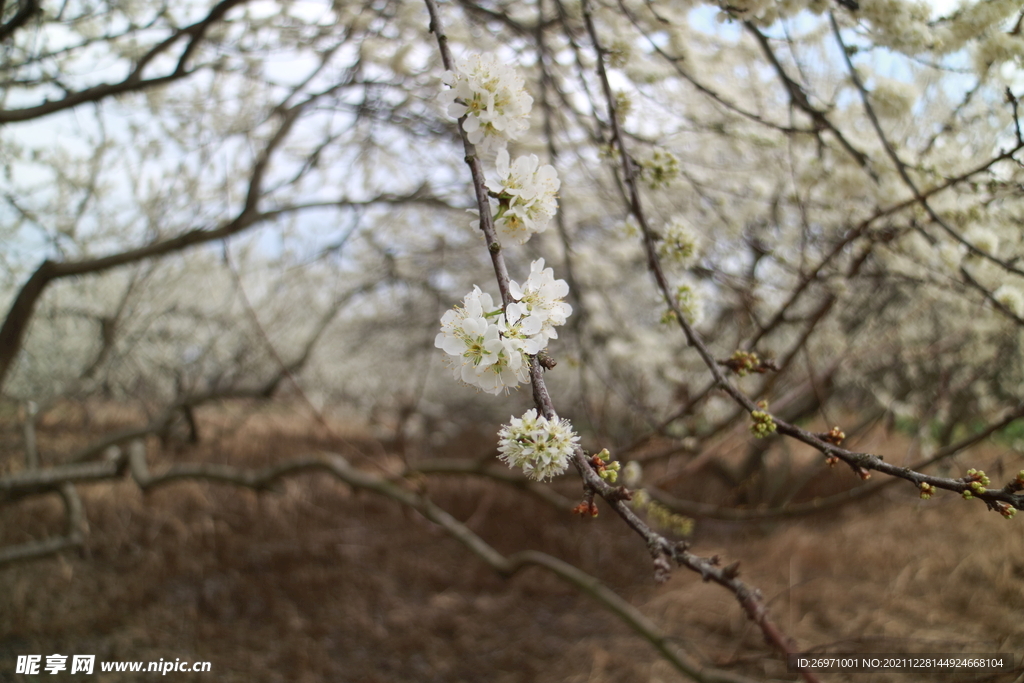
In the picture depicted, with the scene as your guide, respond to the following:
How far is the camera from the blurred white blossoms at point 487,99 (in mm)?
1028

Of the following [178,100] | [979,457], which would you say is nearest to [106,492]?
[178,100]

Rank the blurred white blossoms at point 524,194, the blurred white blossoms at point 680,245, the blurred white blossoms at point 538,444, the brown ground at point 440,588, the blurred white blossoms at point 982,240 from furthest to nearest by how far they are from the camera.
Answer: the brown ground at point 440,588
the blurred white blossoms at point 982,240
the blurred white blossoms at point 680,245
the blurred white blossoms at point 524,194
the blurred white blossoms at point 538,444

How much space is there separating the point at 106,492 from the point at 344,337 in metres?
3.63

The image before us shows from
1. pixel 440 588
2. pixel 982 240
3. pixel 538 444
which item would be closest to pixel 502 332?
pixel 538 444

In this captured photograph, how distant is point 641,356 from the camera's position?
4305 millimetres

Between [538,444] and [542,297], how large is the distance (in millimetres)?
240

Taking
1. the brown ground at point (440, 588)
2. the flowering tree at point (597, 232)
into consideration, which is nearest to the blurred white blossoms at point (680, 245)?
the flowering tree at point (597, 232)

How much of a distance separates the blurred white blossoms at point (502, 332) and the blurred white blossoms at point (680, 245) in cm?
62

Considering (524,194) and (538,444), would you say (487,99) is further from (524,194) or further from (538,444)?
(538,444)

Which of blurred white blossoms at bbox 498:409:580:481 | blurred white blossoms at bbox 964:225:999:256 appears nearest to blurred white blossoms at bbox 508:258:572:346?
blurred white blossoms at bbox 498:409:580:481

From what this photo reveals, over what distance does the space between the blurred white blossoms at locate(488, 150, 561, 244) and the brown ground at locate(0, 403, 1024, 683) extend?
233 centimetres

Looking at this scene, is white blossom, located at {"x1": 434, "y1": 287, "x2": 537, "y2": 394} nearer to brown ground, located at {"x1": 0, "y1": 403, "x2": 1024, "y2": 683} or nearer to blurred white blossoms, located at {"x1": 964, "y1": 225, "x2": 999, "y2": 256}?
blurred white blossoms, located at {"x1": 964, "y1": 225, "x2": 999, "y2": 256}

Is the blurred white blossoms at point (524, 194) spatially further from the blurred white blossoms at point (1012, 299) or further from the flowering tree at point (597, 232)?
the blurred white blossoms at point (1012, 299)

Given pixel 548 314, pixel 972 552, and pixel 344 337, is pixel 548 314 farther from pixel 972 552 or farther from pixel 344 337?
pixel 344 337
